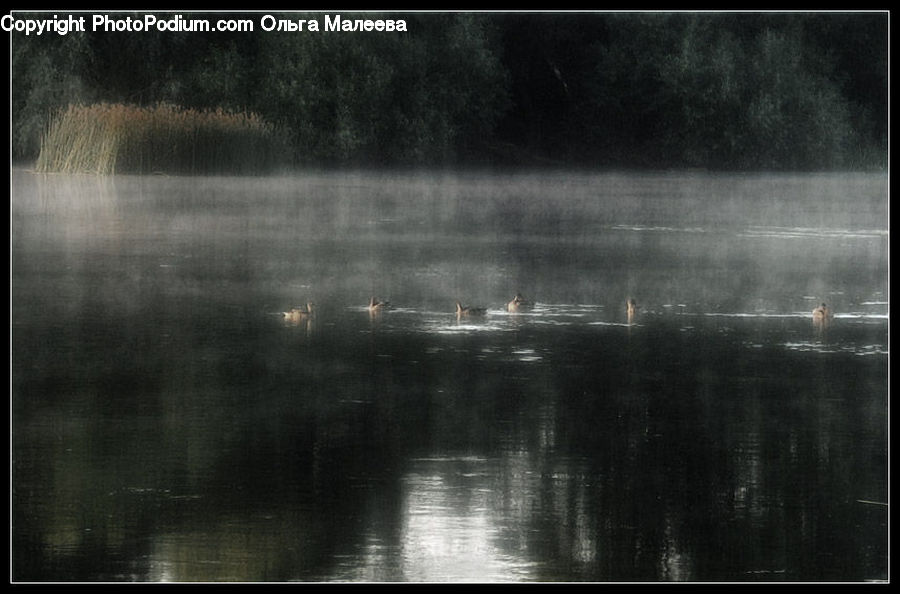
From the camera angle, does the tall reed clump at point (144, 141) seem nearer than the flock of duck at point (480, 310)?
No

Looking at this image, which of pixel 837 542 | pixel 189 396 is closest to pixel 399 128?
pixel 189 396

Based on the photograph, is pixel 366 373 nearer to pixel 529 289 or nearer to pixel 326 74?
pixel 529 289

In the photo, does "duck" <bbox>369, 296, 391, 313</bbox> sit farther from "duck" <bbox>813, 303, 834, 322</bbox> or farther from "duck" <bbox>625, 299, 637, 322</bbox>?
"duck" <bbox>813, 303, 834, 322</bbox>

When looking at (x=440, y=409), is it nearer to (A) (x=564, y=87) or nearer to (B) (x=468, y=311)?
(B) (x=468, y=311)

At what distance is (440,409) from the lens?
263 inches

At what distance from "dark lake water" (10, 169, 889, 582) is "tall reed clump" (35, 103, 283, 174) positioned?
6322 millimetres

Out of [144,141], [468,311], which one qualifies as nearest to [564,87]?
[144,141]

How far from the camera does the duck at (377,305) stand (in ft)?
30.6

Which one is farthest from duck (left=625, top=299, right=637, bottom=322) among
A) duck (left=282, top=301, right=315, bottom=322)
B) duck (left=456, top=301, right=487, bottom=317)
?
duck (left=282, top=301, right=315, bottom=322)

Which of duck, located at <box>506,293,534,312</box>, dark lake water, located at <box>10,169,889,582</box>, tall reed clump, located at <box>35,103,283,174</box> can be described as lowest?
dark lake water, located at <box>10,169,889,582</box>

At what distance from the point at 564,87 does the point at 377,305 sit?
57.8ft

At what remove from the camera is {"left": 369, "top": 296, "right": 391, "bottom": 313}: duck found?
933 centimetres

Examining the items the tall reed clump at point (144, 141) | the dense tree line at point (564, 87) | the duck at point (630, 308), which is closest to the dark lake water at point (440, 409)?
the duck at point (630, 308)

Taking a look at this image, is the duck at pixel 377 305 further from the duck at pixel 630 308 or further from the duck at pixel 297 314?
the duck at pixel 630 308
